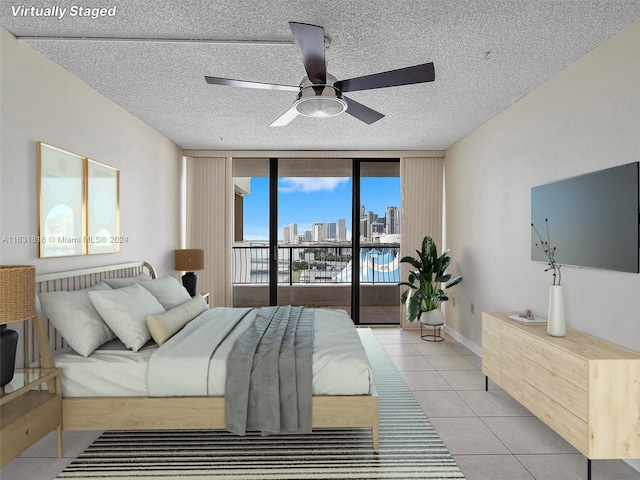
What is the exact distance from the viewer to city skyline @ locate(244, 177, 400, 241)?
609 centimetres

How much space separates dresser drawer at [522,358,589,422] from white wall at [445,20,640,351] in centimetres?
45

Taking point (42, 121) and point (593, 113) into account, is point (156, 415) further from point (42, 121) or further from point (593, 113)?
point (593, 113)

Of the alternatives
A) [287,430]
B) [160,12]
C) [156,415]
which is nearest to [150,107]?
[160,12]

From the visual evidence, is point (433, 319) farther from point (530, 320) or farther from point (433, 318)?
point (530, 320)

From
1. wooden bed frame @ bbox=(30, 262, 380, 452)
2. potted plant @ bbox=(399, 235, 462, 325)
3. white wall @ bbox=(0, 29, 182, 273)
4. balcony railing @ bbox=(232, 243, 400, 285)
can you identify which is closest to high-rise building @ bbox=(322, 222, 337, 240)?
balcony railing @ bbox=(232, 243, 400, 285)

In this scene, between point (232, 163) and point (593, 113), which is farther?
point (232, 163)

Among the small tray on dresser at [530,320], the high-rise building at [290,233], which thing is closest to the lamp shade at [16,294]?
the small tray on dresser at [530,320]

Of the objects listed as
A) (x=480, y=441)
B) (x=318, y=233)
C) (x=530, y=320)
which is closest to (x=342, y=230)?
(x=318, y=233)

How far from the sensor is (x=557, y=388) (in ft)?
7.80

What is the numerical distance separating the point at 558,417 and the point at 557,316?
25.1 inches

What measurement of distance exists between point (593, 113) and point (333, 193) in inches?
177

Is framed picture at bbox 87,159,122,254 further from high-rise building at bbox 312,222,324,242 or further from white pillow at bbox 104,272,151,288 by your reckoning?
high-rise building at bbox 312,222,324,242

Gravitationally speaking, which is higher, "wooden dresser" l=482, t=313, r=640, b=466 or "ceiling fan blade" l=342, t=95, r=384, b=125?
"ceiling fan blade" l=342, t=95, r=384, b=125

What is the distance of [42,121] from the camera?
106 inches
